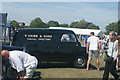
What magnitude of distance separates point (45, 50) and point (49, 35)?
0.74m

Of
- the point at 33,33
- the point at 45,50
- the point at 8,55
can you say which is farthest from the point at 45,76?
the point at 8,55

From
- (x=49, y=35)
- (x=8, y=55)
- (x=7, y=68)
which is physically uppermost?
(x=49, y=35)

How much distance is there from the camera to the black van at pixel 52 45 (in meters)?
9.86

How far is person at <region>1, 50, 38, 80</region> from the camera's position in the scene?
489 cm

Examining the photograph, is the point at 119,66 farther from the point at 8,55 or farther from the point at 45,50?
the point at 8,55

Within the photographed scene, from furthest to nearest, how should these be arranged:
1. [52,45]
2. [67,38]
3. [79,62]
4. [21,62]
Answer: [67,38], [79,62], [52,45], [21,62]

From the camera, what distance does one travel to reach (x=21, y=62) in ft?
16.6

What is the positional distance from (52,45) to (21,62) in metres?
5.02

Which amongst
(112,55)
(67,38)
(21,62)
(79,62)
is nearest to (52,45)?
(67,38)

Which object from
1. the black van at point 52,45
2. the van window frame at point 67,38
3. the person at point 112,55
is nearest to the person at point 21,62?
the person at point 112,55

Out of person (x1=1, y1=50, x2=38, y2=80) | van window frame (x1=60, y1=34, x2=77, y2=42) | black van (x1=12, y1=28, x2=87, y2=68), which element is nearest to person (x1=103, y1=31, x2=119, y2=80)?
person (x1=1, y1=50, x2=38, y2=80)

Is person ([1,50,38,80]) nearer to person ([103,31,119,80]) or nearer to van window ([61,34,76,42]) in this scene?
person ([103,31,119,80])

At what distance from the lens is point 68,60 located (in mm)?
10086

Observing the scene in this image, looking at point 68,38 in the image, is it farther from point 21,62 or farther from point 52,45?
point 21,62
